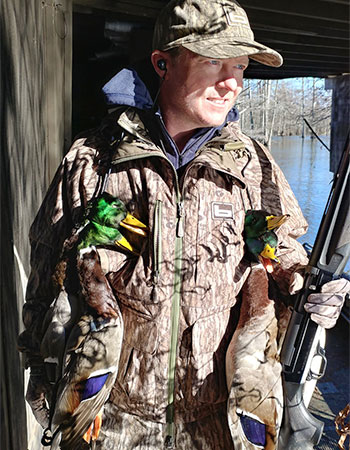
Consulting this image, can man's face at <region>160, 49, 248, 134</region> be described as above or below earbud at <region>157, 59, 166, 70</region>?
below

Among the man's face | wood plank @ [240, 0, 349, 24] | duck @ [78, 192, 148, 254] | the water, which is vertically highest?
wood plank @ [240, 0, 349, 24]

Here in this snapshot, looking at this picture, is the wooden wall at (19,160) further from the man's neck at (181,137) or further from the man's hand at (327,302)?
the man's hand at (327,302)

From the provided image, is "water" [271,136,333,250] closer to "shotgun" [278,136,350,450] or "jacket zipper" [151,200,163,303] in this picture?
"shotgun" [278,136,350,450]

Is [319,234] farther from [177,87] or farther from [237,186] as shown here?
[177,87]

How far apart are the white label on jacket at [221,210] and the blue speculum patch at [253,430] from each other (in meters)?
0.76

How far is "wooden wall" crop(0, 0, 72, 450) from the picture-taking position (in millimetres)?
2252

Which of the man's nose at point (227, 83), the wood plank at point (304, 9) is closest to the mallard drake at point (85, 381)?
the man's nose at point (227, 83)

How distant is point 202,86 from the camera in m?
1.87

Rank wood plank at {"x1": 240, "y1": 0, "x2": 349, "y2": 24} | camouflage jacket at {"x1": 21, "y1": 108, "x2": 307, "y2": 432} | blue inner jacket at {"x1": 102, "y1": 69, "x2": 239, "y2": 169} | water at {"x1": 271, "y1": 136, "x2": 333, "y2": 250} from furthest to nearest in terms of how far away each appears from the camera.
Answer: water at {"x1": 271, "y1": 136, "x2": 333, "y2": 250}
wood plank at {"x1": 240, "y1": 0, "x2": 349, "y2": 24}
blue inner jacket at {"x1": 102, "y1": 69, "x2": 239, "y2": 169}
camouflage jacket at {"x1": 21, "y1": 108, "x2": 307, "y2": 432}

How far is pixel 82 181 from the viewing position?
6.45 feet

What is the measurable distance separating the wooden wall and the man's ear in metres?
0.68

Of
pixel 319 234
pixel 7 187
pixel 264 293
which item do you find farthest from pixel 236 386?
pixel 7 187

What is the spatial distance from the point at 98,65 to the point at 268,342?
6351 millimetres

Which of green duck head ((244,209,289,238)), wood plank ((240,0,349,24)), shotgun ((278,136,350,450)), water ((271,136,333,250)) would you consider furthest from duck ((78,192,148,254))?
water ((271,136,333,250))
